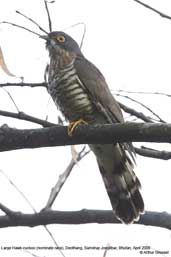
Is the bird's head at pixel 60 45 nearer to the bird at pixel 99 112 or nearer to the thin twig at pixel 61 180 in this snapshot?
the bird at pixel 99 112

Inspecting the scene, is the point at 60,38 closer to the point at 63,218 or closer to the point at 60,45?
the point at 60,45

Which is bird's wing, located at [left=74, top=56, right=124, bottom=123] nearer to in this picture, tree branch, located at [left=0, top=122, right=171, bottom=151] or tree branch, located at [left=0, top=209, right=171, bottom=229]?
tree branch, located at [left=0, top=122, right=171, bottom=151]

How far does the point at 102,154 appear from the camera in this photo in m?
3.97

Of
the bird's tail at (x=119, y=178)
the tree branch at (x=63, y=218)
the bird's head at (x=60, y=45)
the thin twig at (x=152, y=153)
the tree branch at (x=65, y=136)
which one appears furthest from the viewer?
the bird's head at (x=60, y=45)

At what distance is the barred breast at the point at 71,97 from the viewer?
3.74 meters

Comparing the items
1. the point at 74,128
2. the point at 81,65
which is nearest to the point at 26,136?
the point at 74,128

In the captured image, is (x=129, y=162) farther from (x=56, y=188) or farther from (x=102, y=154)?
(x=56, y=188)

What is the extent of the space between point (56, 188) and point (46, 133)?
0.49 meters

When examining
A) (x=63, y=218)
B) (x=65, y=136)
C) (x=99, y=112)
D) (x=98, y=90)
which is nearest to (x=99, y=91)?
(x=98, y=90)

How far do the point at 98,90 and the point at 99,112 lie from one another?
0.20 meters

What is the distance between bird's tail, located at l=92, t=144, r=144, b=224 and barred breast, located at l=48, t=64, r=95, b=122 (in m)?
0.31

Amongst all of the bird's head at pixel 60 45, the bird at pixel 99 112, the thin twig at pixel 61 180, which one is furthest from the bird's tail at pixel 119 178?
the bird's head at pixel 60 45

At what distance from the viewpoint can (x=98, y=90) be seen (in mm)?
3850

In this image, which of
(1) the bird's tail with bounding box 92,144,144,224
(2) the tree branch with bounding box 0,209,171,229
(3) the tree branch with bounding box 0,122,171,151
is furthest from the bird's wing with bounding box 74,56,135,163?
(2) the tree branch with bounding box 0,209,171,229
